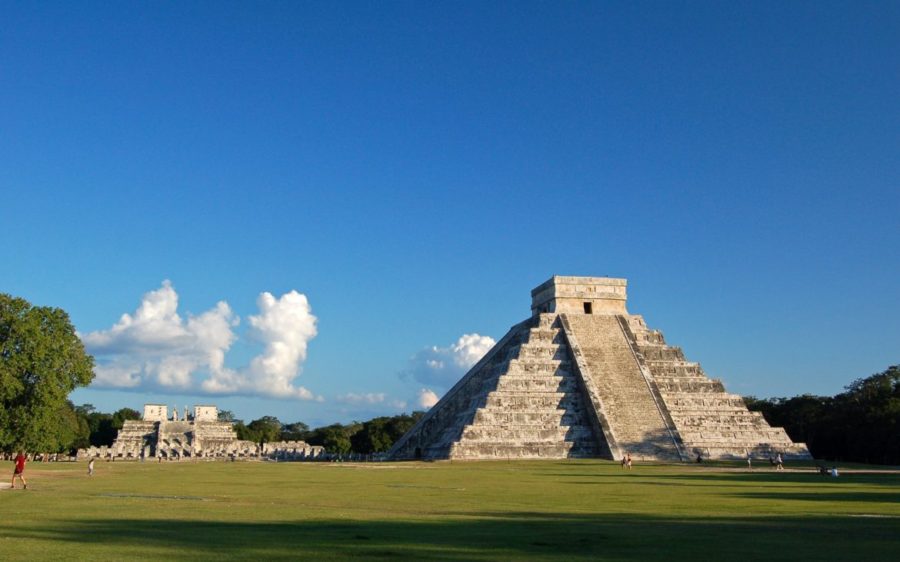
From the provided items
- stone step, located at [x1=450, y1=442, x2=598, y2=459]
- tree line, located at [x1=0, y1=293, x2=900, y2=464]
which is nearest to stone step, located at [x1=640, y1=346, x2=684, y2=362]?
stone step, located at [x1=450, y1=442, x2=598, y2=459]

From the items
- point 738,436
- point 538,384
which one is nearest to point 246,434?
point 538,384

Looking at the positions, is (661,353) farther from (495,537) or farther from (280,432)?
(280,432)

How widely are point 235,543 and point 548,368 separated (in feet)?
120

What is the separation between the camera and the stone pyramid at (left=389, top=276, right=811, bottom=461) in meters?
40.4

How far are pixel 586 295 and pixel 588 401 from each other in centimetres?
977

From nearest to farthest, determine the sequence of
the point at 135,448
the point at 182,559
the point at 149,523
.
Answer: the point at 182,559 → the point at 149,523 → the point at 135,448

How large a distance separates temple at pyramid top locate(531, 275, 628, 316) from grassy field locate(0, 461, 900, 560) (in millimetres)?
28764

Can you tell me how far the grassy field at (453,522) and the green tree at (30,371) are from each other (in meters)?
16.2

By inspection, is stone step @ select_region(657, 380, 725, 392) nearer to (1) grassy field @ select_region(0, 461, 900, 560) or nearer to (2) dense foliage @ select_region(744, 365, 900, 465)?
(2) dense foliage @ select_region(744, 365, 900, 465)

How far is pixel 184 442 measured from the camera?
74938mm

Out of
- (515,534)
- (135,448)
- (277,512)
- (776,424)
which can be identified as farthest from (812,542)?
(135,448)

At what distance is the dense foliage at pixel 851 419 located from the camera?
48031mm

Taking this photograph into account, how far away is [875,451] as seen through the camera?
4859 centimetres

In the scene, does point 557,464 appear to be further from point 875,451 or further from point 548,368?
point 875,451
